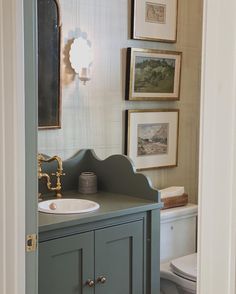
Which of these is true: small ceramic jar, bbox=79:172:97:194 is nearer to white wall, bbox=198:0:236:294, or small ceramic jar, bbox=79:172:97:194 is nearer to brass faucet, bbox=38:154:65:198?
brass faucet, bbox=38:154:65:198

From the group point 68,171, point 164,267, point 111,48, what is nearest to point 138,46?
point 111,48

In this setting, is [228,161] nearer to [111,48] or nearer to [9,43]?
[9,43]

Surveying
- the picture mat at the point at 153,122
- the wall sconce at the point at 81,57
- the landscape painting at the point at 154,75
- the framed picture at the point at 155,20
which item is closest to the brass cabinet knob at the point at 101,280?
the picture mat at the point at 153,122

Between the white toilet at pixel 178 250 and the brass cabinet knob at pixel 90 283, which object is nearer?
the brass cabinet knob at pixel 90 283

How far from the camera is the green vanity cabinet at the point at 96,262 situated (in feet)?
6.65

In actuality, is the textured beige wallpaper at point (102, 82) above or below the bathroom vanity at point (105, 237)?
above

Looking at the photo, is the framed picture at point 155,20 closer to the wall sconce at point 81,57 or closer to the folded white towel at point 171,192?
the wall sconce at point 81,57

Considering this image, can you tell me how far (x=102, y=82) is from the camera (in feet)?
9.04

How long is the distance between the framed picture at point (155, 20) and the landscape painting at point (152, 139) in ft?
1.80

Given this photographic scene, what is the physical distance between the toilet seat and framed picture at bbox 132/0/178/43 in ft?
4.39

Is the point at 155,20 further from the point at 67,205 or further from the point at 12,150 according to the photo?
the point at 12,150

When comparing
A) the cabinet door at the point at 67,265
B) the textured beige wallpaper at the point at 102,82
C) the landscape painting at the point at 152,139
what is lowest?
the cabinet door at the point at 67,265

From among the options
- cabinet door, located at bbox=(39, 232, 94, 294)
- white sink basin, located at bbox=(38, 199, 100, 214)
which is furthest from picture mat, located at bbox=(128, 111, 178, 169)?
cabinet door, located at bbox=(39, 232, 94, 294)

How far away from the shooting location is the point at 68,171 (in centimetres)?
261
